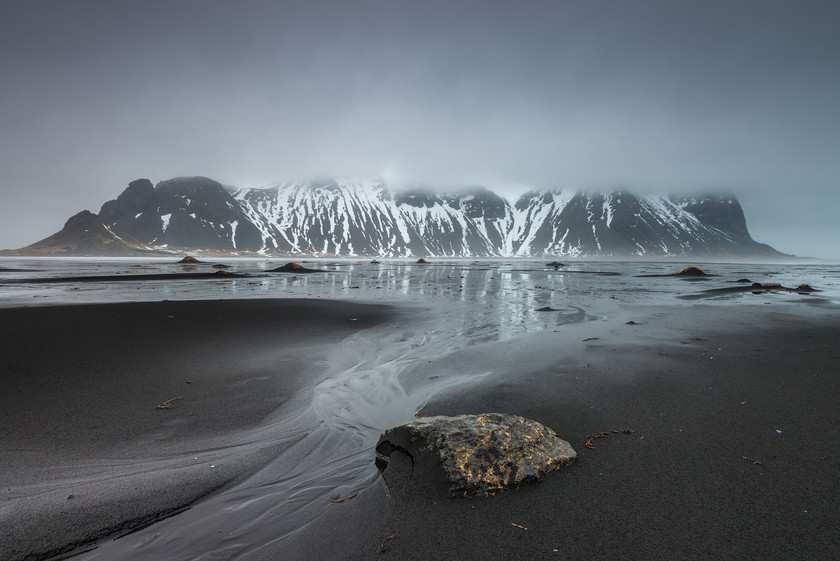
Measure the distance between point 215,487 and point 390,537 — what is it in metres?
2.13

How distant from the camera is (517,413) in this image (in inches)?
210

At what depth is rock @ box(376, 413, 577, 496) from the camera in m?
3.41

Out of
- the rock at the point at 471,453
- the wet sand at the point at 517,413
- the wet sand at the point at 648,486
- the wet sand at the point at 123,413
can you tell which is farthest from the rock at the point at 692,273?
the rock at the point at 471,453

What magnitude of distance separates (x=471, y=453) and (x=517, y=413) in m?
2.03

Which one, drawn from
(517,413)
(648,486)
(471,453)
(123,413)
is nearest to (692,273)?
(517,413)

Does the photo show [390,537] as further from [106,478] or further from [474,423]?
[106,478]

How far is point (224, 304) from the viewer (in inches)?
658

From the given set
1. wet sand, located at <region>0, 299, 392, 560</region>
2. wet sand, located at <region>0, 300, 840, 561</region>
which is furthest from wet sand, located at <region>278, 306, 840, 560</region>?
wet sand, located at <region>0, 299, 392, 560</region>

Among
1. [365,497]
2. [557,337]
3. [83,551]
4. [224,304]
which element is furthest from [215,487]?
[224,304]

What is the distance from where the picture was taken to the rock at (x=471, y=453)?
341 cm

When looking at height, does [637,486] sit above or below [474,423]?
below

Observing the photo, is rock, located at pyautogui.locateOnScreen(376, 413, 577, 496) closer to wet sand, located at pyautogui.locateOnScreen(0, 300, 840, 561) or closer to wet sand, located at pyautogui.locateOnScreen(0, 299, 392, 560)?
wet sand, located at pyautogui.locateOnScreen(0, 300, 840, 561)

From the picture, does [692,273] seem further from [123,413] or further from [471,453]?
[123,413]

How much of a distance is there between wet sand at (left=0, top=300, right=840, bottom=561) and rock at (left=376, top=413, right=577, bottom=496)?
15 cm
